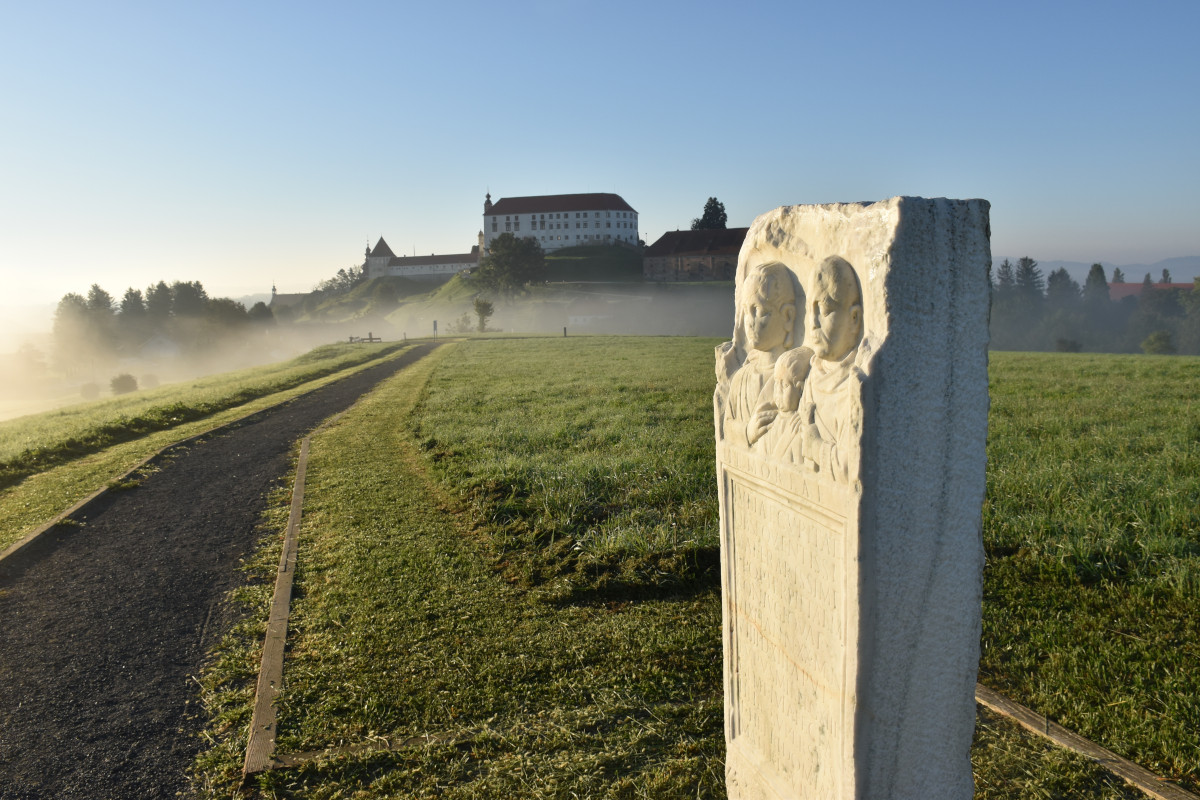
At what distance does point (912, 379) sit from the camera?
218cm

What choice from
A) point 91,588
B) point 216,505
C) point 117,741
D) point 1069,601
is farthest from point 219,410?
point 1069,601

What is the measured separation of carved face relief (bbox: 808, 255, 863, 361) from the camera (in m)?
2.32

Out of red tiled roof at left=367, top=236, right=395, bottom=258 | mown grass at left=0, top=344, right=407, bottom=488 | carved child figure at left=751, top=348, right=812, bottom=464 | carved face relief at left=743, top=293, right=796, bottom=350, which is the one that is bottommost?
mown grass at left=0, top=344, right=407, bottom=488

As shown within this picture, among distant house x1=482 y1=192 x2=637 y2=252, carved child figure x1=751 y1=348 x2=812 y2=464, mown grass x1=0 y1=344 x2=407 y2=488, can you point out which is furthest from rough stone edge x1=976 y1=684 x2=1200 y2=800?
distant house x1=482 y1=192 x2=637 y2=252

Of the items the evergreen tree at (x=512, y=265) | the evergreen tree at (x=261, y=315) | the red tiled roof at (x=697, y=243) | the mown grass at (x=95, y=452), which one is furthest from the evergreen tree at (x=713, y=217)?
the mown grass at (x=95, y=452)

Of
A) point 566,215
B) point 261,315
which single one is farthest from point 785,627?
point 566,215

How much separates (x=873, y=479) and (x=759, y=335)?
0.74 metres

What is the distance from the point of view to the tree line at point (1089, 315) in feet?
213

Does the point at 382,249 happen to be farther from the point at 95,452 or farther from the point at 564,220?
the point at 95,452

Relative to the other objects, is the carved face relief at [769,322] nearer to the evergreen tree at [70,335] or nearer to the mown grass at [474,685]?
the mown grass at [474,685]

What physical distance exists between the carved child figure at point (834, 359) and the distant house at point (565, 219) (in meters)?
96.0

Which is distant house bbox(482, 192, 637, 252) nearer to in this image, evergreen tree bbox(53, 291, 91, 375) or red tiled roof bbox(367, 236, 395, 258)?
red tiled roof bbox(367, 236, 395, 258)

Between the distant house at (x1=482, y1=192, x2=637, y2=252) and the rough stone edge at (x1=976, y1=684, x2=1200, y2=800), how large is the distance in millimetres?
95359

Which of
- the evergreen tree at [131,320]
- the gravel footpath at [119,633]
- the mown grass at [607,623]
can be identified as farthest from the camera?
the evergreen tree at [131,320]
